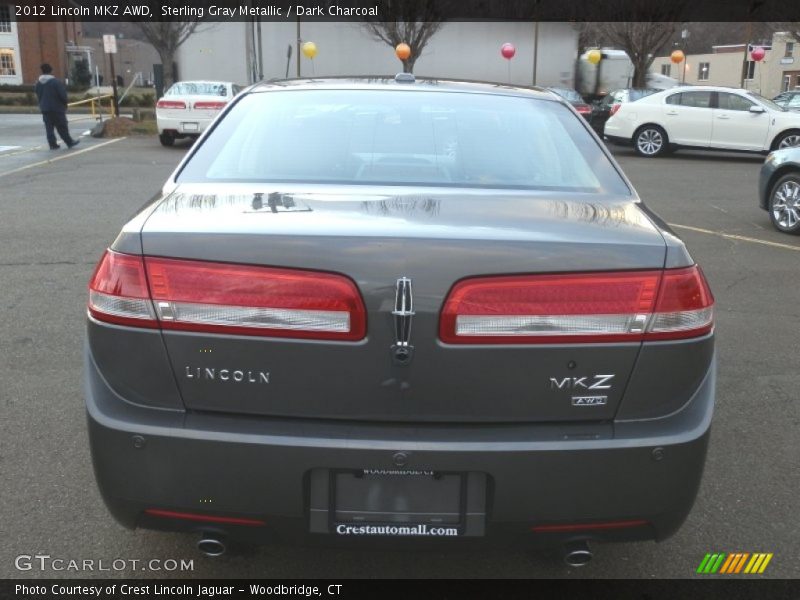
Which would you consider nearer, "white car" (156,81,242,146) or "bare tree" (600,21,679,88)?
"white car" (156,81,242,146)

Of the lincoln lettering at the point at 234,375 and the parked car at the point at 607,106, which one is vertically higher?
the lincoln lettering at the point at 234,375

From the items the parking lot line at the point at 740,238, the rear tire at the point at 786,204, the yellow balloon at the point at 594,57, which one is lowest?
the parking lot line at the point at 740,238

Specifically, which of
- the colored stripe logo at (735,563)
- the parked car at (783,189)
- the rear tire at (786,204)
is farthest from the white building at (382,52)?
the colored stripe logo at (735,563)

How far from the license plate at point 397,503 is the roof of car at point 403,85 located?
1.81m

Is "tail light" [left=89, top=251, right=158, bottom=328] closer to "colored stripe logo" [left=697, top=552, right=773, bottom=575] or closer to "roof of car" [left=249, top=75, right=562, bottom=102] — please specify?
"roof of car" [left=249, top=75, right=562, bottom=102]

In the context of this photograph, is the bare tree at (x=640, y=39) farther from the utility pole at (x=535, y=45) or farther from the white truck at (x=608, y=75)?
the utility pole at (x=535, y=45)

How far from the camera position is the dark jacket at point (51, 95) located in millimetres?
16438

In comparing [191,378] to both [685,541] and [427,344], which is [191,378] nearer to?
[427,344]

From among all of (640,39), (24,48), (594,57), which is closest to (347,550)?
(594,57)

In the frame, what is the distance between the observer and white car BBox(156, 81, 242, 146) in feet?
57.4

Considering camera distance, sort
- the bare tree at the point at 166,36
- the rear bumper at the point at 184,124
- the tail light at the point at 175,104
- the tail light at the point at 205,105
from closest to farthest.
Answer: the tail light at the point at 205,105
the tail light at the point at 175,104
the rear bumper at the point at 184,124
the bare tree at the point at 166,36

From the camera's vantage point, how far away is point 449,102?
321cm

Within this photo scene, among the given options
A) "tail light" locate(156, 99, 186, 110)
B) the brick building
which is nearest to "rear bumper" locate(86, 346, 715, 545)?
"tail light" locate(156, 99, 186, 110)

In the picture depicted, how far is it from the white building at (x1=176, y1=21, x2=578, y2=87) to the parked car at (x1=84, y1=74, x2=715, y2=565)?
112 ft
